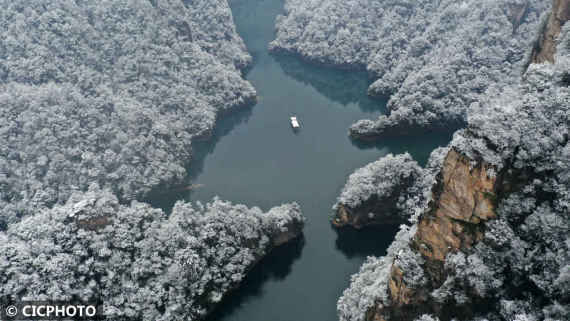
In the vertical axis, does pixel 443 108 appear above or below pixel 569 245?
above

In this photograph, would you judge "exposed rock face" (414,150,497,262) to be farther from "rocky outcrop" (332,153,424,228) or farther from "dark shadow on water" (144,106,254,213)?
"dark shadow on water" (144,106,254,213)

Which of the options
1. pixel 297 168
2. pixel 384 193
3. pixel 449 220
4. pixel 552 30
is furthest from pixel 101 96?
pixel 552 30

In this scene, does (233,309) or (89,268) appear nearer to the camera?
(89,268)

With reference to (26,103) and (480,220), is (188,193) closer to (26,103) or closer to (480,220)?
(26,103)

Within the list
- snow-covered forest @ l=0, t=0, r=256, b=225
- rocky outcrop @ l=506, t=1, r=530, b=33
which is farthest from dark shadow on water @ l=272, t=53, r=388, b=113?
rocky outcrop @ l=506, t=1, r=530, b=33

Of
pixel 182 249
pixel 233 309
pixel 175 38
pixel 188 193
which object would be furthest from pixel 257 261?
pixel 175 38

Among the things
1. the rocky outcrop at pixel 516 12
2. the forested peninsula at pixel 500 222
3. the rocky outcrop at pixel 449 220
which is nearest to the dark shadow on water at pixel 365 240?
the forested peninsula at pixel 500 222

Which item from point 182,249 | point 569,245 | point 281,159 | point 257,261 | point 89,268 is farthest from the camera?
point 281,159
